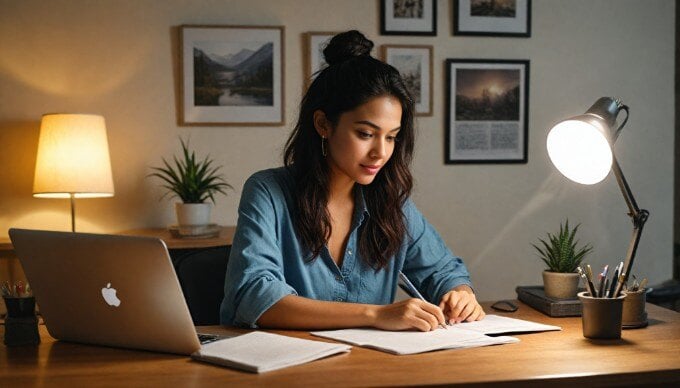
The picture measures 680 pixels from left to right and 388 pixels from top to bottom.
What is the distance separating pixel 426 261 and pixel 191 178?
1711mm

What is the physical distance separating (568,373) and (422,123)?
2773mm

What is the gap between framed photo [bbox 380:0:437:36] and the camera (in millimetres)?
3943

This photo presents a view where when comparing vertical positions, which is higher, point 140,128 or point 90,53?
point 90,53

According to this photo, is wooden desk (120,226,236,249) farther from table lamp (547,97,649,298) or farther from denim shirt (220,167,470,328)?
table lamp (547,97,649,298)

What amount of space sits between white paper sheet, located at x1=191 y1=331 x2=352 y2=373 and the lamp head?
72 cm

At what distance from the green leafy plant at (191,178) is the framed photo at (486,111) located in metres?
1.23

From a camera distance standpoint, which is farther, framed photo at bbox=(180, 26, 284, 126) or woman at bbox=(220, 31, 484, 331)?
framed photo at bbox=(180, 26, 284, 126)

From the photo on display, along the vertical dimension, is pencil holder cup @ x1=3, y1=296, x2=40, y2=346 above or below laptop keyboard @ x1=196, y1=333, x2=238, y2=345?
above

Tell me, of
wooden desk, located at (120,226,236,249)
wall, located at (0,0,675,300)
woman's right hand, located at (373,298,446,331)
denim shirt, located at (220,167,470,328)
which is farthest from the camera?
wall, located at (0,0,675,300)

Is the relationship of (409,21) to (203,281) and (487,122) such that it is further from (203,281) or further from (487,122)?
(203,281)

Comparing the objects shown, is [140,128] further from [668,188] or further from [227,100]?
[668,188]

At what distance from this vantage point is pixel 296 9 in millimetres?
3896

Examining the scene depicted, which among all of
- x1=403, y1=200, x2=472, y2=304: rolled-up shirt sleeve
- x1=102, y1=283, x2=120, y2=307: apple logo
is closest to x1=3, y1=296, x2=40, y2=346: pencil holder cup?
x1=102, y1=283, x2=120, y2=307: apple logo

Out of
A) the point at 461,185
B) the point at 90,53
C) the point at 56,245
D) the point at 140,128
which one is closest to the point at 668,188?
the point at 461,185
